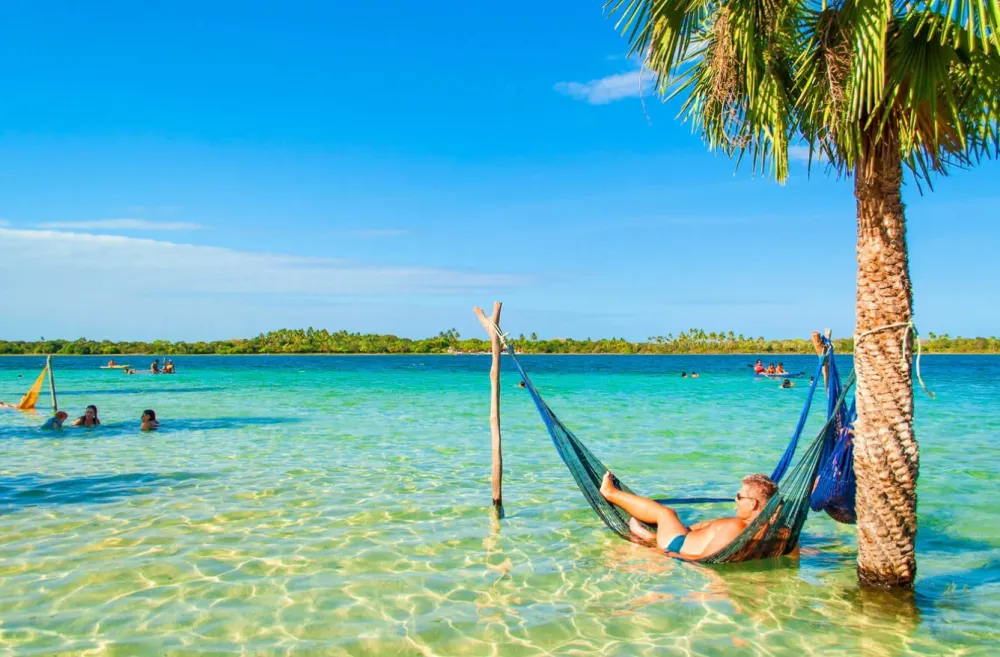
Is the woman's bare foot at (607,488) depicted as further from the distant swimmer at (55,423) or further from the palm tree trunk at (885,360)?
the distant swimmer at (55,423)

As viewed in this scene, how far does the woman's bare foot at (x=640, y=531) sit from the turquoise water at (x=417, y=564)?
0.53ft

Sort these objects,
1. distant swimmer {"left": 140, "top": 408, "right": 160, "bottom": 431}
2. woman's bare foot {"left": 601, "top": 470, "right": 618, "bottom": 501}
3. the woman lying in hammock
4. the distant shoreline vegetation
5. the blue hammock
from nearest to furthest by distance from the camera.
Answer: the blue hammock < the woman lying in hammock < woman's bare foot {"left": 601, "top": 470, "right": 618, "bottom": 501} < distant swimmer {"left": 140, "top": 408, "right": 160, "bottom": 431} < the distant shoreline vegetation

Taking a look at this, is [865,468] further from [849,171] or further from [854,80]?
[854,80]

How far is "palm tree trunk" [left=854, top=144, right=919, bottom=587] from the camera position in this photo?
4.37 metres

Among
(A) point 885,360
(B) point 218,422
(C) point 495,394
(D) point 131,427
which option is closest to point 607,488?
(C) point 495,394

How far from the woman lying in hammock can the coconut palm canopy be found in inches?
97.6

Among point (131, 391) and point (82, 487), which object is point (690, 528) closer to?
point (82, 487)

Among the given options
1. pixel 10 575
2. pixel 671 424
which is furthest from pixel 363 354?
pixel 10 575

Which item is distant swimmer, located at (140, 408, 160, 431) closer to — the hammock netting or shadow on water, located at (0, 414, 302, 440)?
shadow on water, located at (0, 414, 302, 440)

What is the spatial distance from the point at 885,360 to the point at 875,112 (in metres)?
1.45

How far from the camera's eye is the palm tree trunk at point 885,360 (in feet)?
14.3

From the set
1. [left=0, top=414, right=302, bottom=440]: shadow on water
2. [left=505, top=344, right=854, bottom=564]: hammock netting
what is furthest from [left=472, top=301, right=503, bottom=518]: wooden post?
[left=0, top=414, right=302, bottom=440]: shadow on water

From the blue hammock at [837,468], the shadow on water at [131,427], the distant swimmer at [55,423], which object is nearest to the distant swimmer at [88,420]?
the shadow on water at [131,427]

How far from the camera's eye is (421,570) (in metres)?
5.86
